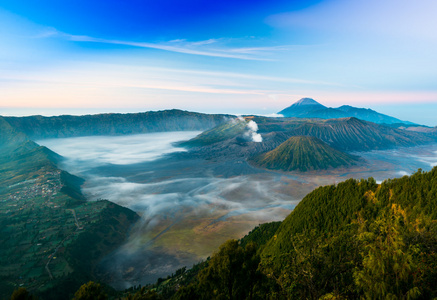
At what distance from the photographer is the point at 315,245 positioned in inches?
669

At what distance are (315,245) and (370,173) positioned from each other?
587ft

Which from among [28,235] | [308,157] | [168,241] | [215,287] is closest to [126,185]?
[28,235]

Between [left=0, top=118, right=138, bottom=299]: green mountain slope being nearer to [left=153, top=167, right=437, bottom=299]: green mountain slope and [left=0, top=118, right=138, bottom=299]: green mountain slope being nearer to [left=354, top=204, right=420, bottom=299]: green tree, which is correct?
[left=153, top=167, right=437, bottom=299]: green mountain slope

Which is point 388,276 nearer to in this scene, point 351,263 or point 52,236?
point 351,263

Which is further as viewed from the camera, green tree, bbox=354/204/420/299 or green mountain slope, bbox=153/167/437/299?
green mountain slope, bbox=153/167/437/299

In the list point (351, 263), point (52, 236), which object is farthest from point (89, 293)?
point (52, 236)

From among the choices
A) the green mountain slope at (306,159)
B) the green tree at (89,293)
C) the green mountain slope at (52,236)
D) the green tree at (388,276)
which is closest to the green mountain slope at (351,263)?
the green tree at (388,276)

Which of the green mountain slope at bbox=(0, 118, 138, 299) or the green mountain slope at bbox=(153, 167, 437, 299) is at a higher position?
the green mountain slope at bbox=(153, 167, 437, 299)

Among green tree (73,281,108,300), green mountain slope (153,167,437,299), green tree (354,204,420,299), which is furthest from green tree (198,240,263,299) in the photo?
green tree (354,204,420,299)

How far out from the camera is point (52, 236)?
72812 millimetres

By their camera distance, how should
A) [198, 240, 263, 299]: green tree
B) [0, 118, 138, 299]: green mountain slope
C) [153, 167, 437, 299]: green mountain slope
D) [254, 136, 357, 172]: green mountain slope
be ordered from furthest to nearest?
[254, 136, 357, 172]: green mountain slope < [0, 118, 138, 299]: green mountain slope < [198, 240, 263, 299]: green tree < [153, 167, 437, 299]: green mountain slope

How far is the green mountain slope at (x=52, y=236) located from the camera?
54656mm

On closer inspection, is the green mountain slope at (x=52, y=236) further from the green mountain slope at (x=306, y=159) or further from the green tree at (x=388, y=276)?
the green mountain slope at (x=306, y=159)

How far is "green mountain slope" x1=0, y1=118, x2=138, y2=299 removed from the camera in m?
54.7
